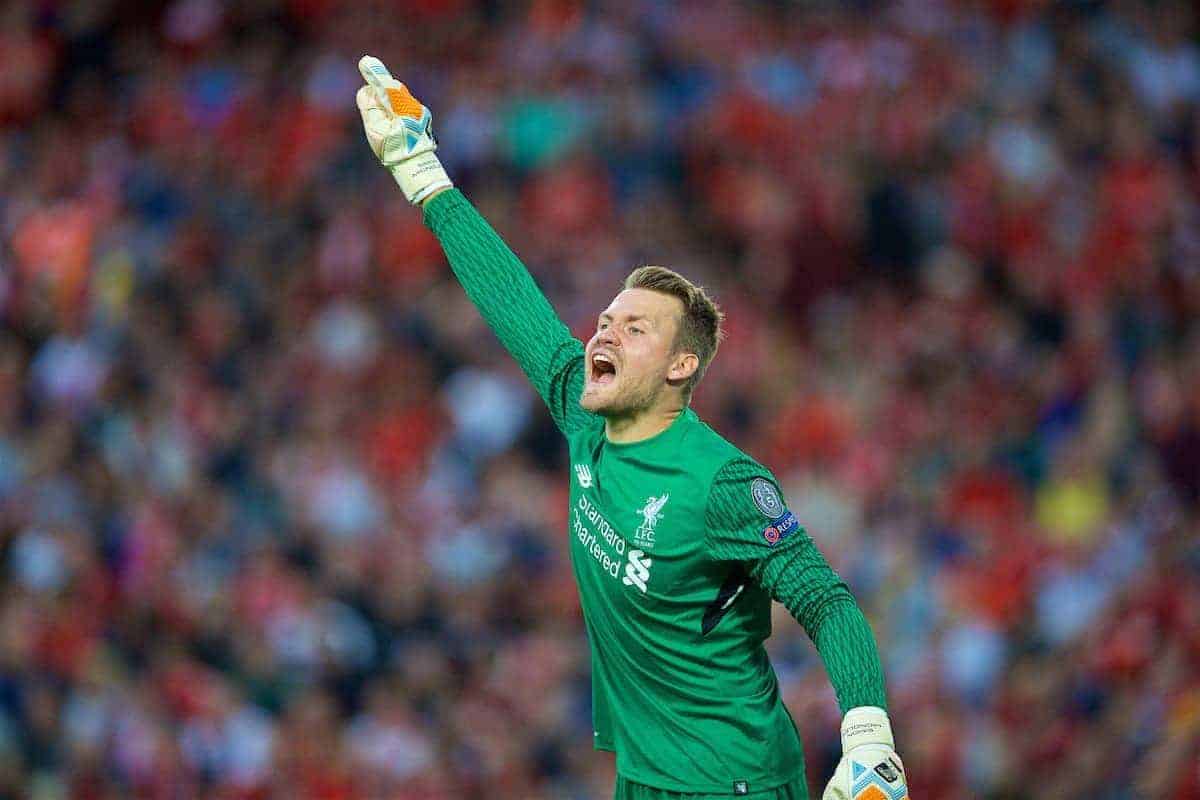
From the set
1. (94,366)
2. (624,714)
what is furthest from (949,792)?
(94,366)

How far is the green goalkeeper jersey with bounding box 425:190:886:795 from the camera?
390 cm

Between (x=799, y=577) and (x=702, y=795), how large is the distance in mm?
597

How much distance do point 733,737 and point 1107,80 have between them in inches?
313

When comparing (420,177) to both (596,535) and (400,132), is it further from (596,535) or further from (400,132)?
(596,535)

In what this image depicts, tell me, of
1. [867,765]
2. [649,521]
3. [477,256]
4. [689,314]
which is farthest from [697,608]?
[477,256]

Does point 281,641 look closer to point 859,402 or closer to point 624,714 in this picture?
point 859,402

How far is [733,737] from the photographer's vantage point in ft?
13.4

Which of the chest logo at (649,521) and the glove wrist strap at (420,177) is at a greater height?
the glove wrist strap at (420,177)

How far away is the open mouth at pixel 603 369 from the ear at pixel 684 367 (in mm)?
138

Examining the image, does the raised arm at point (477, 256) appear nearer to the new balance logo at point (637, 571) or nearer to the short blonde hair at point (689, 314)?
the short blonde hair at point (689, 314)

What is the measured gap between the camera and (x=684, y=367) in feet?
13.9

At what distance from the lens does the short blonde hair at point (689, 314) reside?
4289 millimetres

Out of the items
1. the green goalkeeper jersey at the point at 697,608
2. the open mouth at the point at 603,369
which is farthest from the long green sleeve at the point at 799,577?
the open mouth at the point at 603,369

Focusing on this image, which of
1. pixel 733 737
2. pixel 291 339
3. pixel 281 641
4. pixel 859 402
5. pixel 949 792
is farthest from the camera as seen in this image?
pixel 291 339
